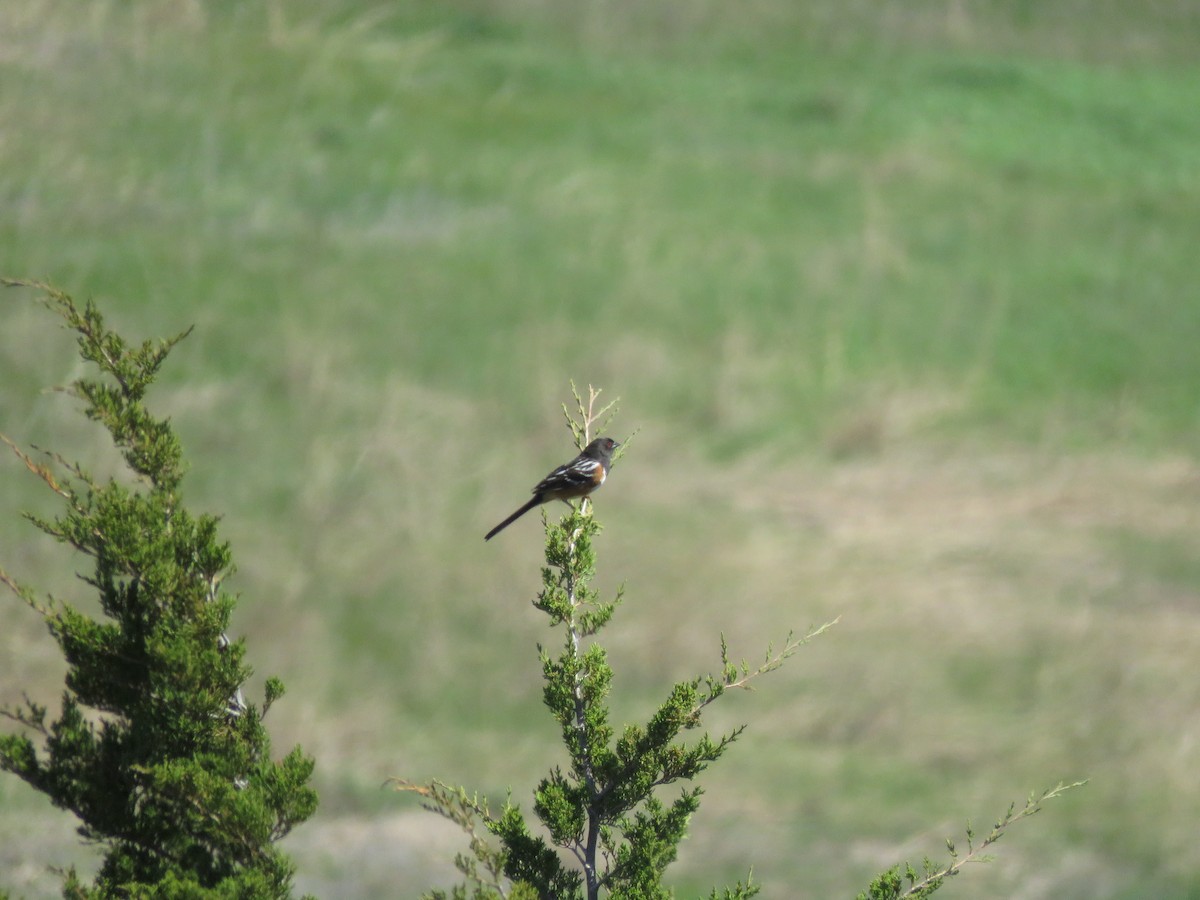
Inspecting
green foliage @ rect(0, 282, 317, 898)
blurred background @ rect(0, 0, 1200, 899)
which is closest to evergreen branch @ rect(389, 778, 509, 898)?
green foliage @ rect(0, 282, 317, 898)

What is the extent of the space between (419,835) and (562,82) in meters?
32.0

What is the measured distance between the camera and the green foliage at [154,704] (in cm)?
1047

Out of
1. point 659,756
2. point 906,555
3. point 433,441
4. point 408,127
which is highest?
point 408,127

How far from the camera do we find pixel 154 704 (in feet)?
35.6

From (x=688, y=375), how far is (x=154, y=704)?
3934 cm

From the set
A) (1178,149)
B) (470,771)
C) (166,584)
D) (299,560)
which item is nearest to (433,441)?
(299,560)

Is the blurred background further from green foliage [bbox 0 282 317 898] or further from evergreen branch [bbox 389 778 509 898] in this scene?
evergreen branch [bbox 389 778 509 898]

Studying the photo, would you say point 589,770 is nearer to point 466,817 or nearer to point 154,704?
point 466,817

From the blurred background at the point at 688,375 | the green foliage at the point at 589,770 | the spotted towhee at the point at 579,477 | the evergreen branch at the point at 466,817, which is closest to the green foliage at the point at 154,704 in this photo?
the evergreen branch at the point at 466,817

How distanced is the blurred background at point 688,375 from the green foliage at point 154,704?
2276 cm

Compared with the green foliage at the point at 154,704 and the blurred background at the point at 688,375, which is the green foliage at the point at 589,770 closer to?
the green foliage at the point at 154,704

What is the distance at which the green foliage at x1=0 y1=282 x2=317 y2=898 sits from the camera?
→ 412 inches

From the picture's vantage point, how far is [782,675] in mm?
40250

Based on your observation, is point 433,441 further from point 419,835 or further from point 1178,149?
point 1178,149
